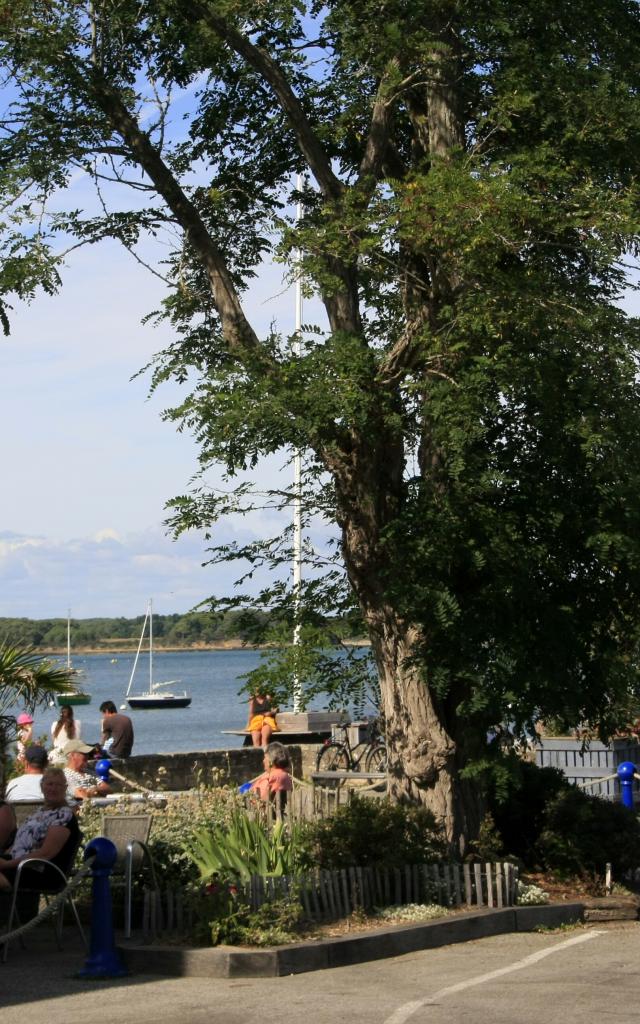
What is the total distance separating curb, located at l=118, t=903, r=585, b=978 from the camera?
33.4 feet

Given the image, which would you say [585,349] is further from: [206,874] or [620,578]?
[206,874]

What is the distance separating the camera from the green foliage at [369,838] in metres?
12.2

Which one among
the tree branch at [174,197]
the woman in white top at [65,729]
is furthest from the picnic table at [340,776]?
the tree branch at [174,197]

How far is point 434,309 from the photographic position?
1453cm

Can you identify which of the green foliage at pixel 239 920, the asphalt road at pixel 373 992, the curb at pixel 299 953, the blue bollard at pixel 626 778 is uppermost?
the blue bollard at pixel 626 778

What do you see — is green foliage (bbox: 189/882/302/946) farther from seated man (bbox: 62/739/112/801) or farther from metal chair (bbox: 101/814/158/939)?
seated man (bbox: 62/739/112/801)

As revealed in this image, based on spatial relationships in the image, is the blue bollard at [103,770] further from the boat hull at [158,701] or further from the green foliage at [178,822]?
the boat hull at [158,701]

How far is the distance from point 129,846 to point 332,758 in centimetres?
1530

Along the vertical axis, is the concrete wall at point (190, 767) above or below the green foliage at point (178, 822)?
above

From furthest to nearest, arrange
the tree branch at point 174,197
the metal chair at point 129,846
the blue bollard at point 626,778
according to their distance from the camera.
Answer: the blue bollard at point 626,778 → the tree branch at point 174,197 → the metal chair at point 129,846

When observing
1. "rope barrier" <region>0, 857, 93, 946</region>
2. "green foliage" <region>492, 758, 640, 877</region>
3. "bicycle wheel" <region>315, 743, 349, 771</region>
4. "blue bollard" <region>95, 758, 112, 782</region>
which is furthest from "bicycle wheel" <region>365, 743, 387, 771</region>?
"rope barrier" <region>0, 857, 93, 946</region>

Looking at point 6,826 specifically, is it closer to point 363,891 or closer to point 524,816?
point 363,891

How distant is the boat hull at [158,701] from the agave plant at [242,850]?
114684 mm

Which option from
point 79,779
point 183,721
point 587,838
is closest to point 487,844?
point 587,838
